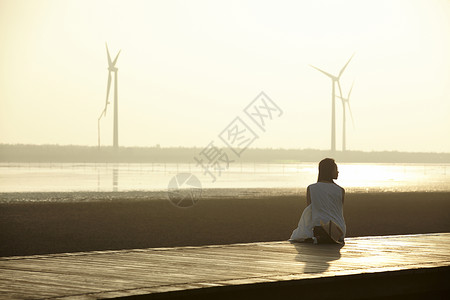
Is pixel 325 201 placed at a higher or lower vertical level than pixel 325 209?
higher

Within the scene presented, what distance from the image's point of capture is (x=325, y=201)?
1401 cm

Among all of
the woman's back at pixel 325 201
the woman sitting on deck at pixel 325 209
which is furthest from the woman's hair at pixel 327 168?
the woman's back at pixel 325 201

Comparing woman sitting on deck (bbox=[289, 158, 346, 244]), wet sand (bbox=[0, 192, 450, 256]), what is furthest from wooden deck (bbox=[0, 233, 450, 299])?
wet sand (bbox=[0, 192, 450, 256])

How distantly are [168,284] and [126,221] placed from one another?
2411cm

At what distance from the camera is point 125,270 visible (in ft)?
35.6

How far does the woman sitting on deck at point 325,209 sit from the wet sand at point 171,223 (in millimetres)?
10018

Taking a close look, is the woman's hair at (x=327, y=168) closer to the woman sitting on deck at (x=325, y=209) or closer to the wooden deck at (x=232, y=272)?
the woman sitting on deck at (x=325, y=209)

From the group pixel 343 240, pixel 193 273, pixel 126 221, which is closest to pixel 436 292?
pixel 343 240

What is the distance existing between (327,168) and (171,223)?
1912 cm

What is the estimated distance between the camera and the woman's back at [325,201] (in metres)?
14.0

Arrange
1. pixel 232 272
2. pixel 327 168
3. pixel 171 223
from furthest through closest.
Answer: pixel 171 223 → pixel 327 168 → pixel 232 272

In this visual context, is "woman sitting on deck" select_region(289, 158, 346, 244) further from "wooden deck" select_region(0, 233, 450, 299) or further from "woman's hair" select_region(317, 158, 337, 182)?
"wooden deck" select_region(0, 233, 450, 299)

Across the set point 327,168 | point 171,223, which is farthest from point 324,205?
point 171,223

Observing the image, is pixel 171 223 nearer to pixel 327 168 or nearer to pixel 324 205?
pixel 324 205
